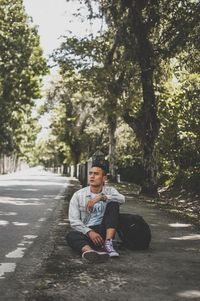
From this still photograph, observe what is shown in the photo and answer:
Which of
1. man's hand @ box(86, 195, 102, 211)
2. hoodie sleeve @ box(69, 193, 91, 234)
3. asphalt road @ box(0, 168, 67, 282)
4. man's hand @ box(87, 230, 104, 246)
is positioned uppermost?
man's hand @ box(86, 195, 102, 211)

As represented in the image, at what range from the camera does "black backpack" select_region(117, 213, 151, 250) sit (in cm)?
709

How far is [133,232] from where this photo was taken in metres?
7.06

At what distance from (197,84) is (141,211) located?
33.8 feet

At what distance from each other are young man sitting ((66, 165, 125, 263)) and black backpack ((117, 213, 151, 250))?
1.20 ft

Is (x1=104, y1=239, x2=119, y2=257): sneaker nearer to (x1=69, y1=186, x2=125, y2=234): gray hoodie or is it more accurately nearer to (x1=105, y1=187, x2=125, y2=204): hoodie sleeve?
(x1=69, y1=186, x2=125, y2=234): gray hoodie

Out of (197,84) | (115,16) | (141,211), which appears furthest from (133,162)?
(141,211)

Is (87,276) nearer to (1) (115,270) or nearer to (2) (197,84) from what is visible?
(1) (115,270)

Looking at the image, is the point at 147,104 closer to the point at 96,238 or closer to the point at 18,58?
the point at 96,238

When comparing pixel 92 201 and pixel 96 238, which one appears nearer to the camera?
pixel 96 238

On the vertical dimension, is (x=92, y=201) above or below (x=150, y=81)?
below

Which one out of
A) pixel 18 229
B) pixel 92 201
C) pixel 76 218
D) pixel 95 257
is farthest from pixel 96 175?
pixel 18 229

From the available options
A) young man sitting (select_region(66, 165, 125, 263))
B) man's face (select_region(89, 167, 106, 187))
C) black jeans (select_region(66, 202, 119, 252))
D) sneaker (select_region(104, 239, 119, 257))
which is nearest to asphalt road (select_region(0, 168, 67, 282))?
black jeans (select_region(66, 202, 119, 252))

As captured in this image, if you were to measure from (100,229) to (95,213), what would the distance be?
0.79ft

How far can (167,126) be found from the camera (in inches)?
965
